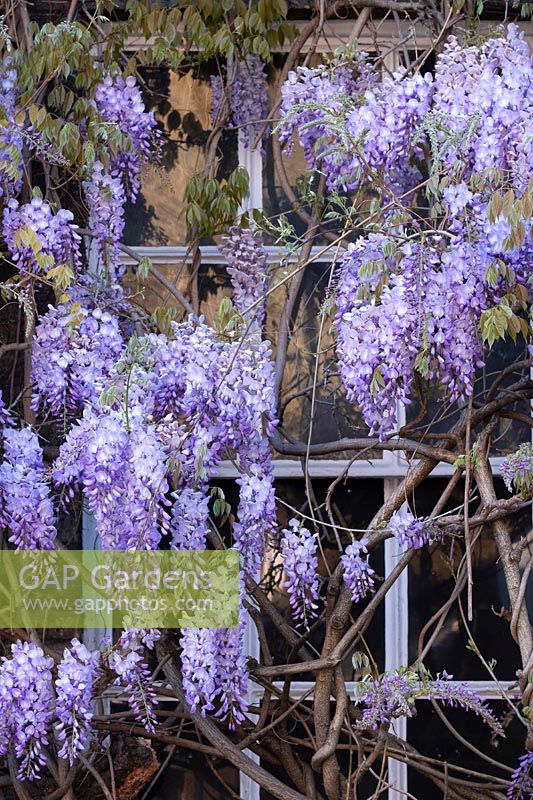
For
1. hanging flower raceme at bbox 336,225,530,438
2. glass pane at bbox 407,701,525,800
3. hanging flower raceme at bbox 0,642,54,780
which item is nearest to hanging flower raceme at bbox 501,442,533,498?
hanging flower raceme at bbox 336,225,530,438

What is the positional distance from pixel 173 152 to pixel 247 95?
0.30m

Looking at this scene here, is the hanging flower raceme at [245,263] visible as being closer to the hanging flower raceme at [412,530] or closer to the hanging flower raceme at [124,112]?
the hanging flower raceme at [124,112]

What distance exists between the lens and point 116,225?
3145 millimetres

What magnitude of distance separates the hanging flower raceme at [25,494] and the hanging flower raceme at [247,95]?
1.27 m

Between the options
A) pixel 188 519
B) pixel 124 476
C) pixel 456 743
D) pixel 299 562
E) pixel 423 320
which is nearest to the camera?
pixel 423 320

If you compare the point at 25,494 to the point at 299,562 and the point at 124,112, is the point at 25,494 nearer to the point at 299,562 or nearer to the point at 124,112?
the point at 299,562

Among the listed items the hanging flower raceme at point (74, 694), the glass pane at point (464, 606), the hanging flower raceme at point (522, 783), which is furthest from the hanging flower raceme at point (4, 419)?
the hanging flower raceme at point (522, 783)

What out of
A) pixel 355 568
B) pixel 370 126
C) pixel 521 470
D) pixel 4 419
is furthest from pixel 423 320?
pixel 4 419

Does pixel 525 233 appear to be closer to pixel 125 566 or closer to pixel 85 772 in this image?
pixel 125 566

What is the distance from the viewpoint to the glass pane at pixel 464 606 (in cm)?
335

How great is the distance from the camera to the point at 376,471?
133 inches

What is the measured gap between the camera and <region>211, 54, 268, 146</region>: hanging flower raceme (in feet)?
11.3

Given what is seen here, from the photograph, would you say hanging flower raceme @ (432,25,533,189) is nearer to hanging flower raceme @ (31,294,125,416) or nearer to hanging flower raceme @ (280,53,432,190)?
hanging flower raceme @ (280,53,432,190)

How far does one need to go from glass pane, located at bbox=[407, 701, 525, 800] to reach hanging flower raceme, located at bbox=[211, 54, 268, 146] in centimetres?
190
